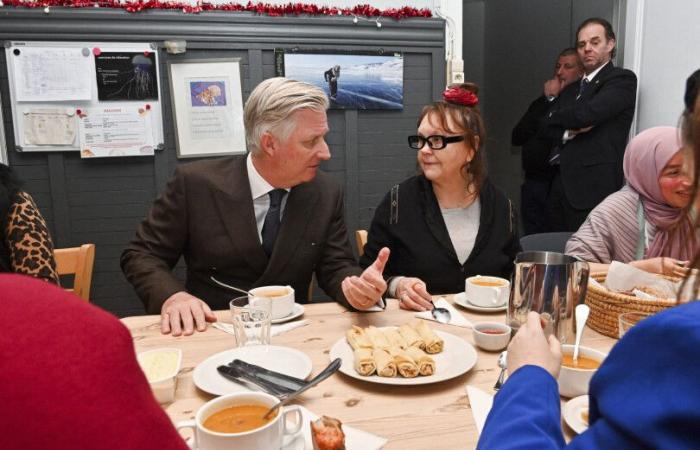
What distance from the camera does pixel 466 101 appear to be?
6.95 feet

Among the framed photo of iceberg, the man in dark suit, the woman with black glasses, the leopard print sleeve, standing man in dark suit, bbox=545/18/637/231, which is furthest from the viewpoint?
the framed photo of iceberg

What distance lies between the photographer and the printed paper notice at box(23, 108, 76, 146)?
308 cm

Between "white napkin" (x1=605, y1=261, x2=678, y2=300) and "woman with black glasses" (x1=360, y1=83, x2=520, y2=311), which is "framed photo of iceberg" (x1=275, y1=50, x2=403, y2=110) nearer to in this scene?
"woman with black glasses" (x1=360, y1=83, x2=520, y2=311)

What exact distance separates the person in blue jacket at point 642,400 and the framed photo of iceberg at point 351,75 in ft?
9.53

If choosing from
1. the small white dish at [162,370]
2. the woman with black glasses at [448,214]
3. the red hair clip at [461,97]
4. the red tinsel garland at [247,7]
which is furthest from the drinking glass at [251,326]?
the red tinsel garland at [247,7]

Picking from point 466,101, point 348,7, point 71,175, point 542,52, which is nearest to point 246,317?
point 466,101

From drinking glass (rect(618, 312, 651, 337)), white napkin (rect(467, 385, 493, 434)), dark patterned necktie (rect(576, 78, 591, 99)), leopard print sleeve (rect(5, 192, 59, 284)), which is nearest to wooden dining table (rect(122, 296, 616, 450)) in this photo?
white napkin (rect(467, 385, 493, 434))

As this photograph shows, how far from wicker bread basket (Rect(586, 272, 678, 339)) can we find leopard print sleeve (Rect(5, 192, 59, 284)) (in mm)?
1582

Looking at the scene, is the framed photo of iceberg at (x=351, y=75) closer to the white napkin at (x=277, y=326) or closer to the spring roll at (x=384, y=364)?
the white napkin at (x=277, y=326)

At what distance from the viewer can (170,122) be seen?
3273 millimetres

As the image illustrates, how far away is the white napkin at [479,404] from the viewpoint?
89 centimetres

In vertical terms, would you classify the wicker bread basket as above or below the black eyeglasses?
A: below

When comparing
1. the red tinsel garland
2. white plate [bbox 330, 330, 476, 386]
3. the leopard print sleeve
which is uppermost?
the red tinsel garland

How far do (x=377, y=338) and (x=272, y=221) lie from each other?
0.88 metres
